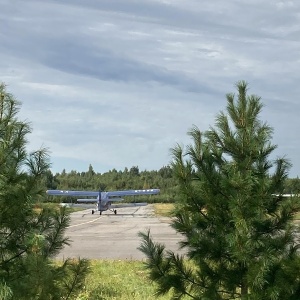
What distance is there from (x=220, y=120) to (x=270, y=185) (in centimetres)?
76

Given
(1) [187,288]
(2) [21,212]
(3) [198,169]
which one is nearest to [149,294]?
(1) [187,288]

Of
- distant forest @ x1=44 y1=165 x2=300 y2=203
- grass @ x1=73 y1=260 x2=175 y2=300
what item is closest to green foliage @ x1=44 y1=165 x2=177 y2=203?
distant forest @ x1=44 y1=165 x2=300 y2=203

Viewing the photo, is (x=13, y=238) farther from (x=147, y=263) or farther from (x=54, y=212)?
(x=147, y=263)

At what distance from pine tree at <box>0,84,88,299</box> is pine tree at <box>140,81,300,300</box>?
36.8 inches

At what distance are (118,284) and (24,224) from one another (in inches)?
197

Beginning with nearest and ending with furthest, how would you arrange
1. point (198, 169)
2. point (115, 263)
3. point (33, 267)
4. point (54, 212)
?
point (33, 267) < point (54, 212) < point (198, 169) < point (115, 263)

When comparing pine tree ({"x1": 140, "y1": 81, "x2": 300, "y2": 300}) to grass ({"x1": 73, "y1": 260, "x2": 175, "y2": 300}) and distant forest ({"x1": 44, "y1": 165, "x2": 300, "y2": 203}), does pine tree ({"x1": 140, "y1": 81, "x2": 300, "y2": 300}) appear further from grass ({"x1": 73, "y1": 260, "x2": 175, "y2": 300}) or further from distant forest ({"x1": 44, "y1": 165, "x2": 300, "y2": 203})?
distant forest ({"x1": 44, "y1": 165, "x2": 300, "y2": 203})

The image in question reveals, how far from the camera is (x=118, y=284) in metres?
9.13

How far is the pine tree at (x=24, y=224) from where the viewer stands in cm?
404

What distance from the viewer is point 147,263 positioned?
5.08 metres

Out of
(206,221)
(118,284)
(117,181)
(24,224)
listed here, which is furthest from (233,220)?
(117,181)

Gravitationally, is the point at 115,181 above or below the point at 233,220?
above

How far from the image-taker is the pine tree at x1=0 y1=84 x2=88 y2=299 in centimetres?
404

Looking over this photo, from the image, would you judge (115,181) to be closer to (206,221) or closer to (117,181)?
(117,181)
